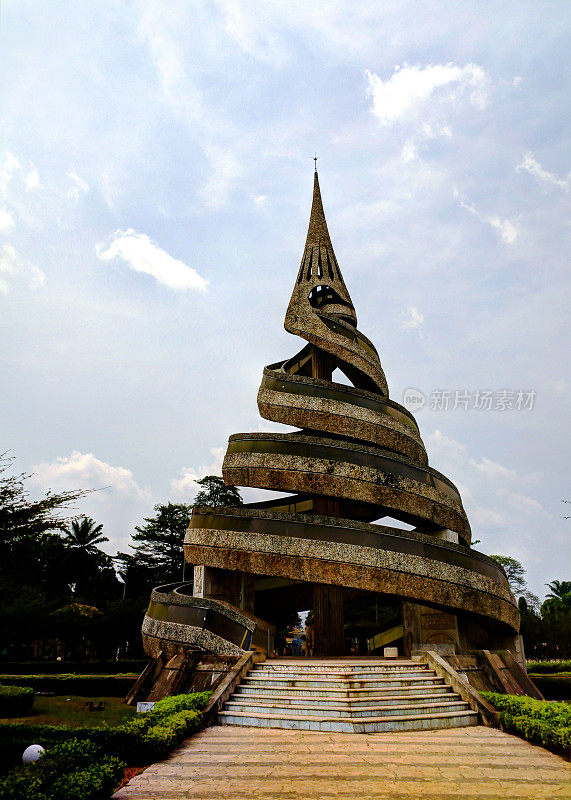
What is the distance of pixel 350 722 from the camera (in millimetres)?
11125

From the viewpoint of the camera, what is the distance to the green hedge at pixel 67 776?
5.80m

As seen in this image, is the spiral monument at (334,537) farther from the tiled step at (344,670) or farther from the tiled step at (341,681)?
the tiled step at (341,681)

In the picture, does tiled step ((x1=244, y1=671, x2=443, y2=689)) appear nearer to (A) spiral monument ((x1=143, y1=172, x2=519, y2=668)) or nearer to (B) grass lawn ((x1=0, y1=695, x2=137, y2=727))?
(A) spiral monument ((x1=143, y1=172, x2=519, y2=668))

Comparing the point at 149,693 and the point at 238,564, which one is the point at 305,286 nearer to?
the point at 238,564

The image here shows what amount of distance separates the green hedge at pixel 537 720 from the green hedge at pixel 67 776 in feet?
21.8

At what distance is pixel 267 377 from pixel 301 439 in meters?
4.05

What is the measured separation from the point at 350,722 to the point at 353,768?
3133mm

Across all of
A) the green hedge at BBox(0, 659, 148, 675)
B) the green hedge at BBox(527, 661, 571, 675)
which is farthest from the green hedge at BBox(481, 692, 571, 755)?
the green hedge at BBox(0, 659, 148, 675)

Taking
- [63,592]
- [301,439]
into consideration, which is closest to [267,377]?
[301,439]

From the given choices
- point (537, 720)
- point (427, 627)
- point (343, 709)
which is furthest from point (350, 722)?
point (427, 627)

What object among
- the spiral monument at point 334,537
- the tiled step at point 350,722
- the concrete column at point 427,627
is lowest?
the tiled step at point 350,722

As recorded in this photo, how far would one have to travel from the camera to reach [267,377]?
24484 millimetres

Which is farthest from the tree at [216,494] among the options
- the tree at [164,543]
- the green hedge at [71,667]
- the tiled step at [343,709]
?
the tiled step at [343,709]

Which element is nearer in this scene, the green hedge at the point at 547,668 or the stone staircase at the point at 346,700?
the stone staircase at the point at 346,700
